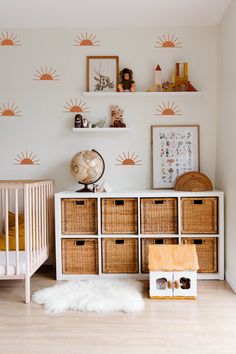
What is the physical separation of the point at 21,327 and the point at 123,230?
119 centimetres

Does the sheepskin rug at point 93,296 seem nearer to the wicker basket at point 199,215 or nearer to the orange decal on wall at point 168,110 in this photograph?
the wicker basket at point 199,215

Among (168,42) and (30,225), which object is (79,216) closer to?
(30,225)

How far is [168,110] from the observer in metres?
3.52

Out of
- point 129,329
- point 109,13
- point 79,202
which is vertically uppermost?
point 109,13

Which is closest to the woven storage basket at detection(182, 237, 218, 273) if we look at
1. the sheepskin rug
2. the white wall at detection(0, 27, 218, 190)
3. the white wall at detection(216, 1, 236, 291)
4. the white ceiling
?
the white wall at detection(216, 1, 236, 291)

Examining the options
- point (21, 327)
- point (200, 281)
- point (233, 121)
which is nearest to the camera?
point (21, 327)

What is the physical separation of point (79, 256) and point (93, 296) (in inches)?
22.6

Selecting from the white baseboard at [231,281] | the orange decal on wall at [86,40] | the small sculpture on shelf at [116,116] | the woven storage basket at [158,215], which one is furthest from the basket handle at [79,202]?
the orange decal on wall at [86,40]

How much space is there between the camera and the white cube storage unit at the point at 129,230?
3.17 metres

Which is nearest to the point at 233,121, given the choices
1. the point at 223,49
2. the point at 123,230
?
the point at 223,49

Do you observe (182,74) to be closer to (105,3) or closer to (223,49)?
(223,49)

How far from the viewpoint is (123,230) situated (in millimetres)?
3199

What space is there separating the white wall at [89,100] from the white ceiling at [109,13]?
0.10 m

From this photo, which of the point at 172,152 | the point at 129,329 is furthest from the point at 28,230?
the point at 172,152
